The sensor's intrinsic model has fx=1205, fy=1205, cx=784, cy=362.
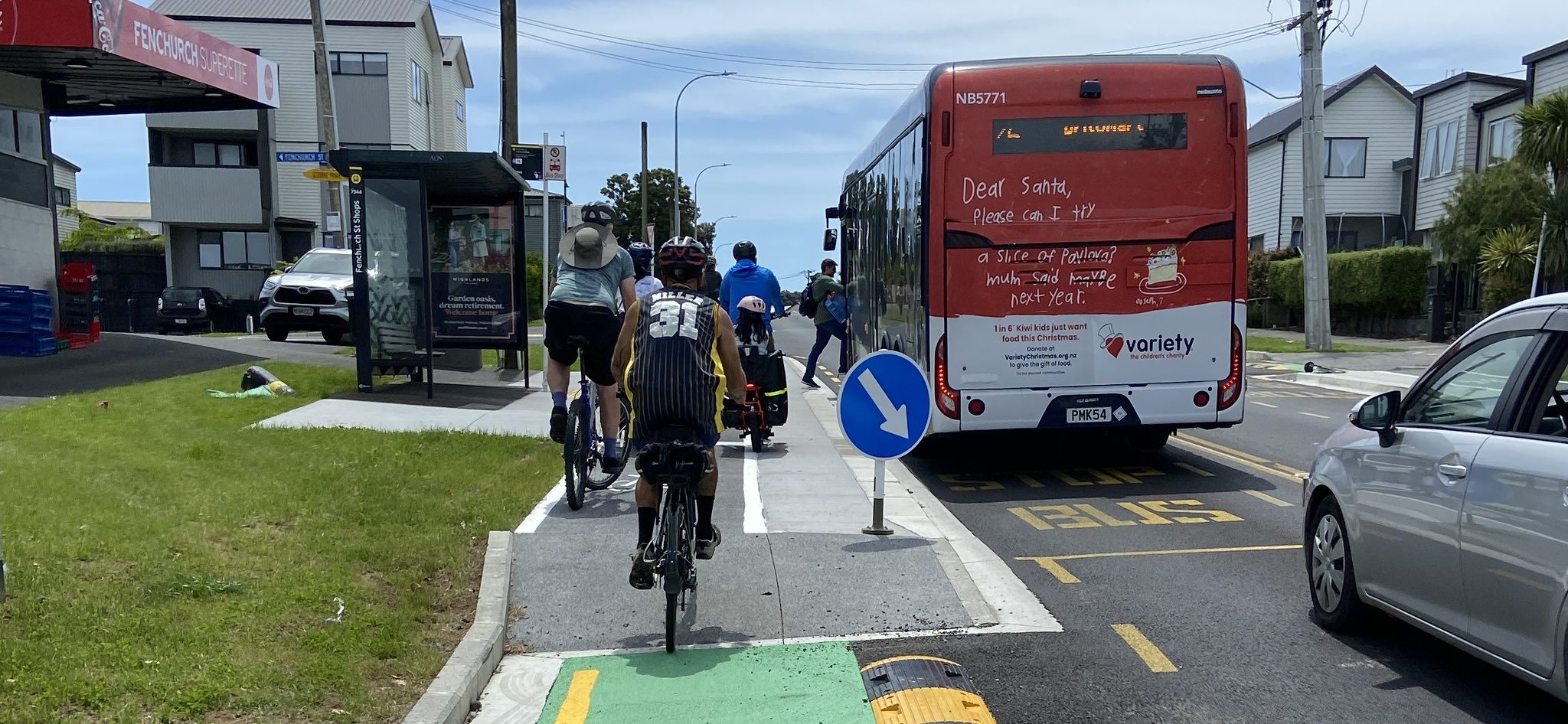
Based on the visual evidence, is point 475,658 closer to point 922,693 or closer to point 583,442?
point 922,693

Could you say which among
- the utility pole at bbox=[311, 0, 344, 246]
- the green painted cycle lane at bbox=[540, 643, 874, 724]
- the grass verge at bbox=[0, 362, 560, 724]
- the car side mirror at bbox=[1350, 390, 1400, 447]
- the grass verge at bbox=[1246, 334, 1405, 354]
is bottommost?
the green painted cycle lane at bbox=[540, 643, 874, 724]

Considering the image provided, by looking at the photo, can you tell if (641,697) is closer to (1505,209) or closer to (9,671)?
(9,671)

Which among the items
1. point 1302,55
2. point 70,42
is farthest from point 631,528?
point 1302,55

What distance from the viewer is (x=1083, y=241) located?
9.28 m

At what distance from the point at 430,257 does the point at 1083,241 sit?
702 cm

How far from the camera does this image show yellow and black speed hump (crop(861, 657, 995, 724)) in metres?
4.38

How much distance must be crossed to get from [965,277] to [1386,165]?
37.9 m

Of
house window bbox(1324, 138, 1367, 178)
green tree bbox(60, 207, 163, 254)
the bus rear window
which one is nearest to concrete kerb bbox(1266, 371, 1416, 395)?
the bus rear window

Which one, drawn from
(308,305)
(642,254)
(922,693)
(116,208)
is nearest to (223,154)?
(308,305)

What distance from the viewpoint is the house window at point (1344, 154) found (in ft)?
135

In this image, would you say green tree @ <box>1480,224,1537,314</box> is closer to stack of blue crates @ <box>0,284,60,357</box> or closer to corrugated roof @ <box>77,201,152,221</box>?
stack of blue crates @ <box>0,284,60,357</box>

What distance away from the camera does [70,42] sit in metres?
14.0

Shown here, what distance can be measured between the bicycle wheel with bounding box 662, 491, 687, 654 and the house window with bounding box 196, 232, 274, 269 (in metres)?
37.2

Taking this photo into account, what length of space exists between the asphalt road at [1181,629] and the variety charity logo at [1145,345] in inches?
40.6
